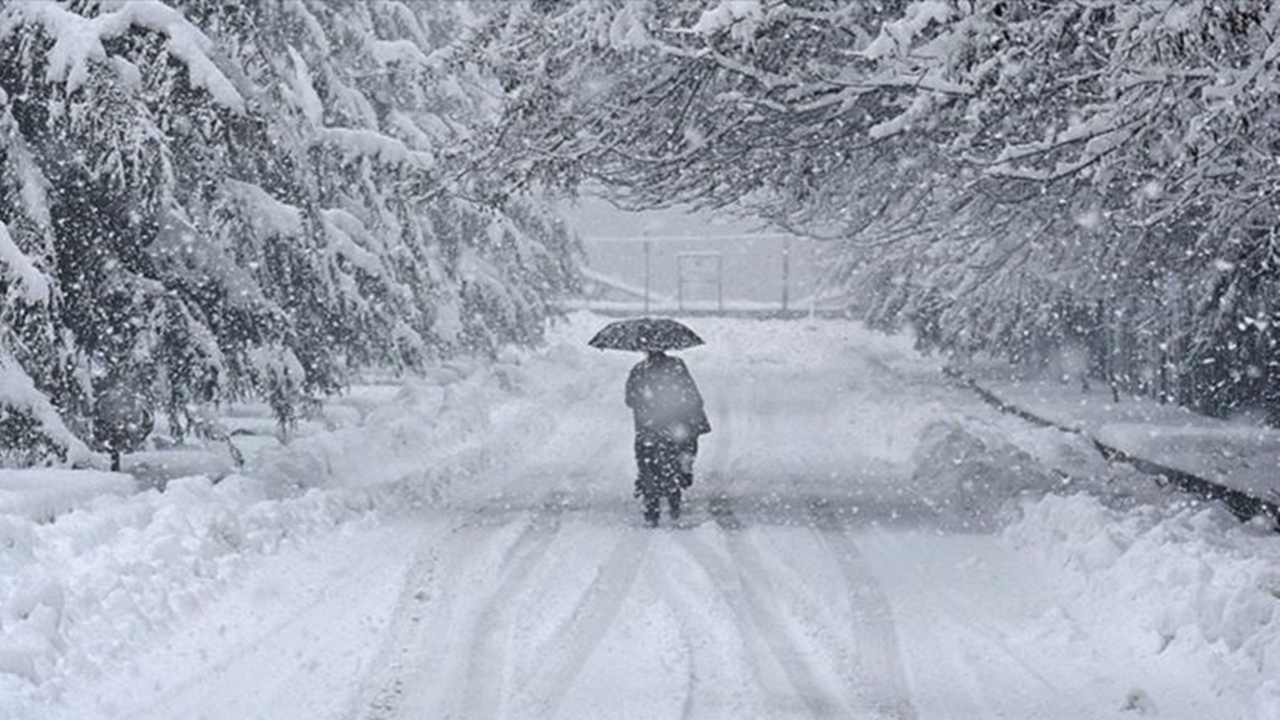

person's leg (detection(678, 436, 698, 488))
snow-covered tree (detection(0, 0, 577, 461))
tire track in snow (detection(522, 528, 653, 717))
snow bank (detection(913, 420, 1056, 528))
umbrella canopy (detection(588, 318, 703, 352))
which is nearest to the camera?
tire track in snow (detection(522, 528, 653, 717))

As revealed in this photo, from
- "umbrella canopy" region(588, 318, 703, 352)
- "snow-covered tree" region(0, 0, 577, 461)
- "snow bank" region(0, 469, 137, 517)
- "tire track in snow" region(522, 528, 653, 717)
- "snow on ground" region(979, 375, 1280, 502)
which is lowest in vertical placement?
"snow on ground" region(979, 375, 1280, 502)

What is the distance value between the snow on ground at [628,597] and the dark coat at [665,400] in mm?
851

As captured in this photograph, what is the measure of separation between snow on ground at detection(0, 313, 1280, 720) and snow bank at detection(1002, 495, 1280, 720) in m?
0.02

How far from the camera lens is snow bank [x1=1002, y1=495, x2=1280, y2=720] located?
310 inches

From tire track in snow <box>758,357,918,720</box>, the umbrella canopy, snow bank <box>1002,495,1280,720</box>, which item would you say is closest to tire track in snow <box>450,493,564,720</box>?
tire track in snow <box>758,357,918,720</box>

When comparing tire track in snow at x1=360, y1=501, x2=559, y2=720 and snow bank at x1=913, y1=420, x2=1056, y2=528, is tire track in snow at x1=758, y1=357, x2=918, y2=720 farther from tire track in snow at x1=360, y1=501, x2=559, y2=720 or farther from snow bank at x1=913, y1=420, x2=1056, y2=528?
tire track in snow at x1=360, y1=501, x2=559, y2=720

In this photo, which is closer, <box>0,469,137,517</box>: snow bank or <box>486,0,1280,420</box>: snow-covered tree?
<box>486,0,1280,420</box>: snow-covered tree

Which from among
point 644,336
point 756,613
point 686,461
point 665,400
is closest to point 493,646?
point 756,613

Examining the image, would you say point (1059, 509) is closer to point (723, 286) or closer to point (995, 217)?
point (995, 217)

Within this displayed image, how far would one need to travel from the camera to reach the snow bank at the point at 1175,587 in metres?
7.88

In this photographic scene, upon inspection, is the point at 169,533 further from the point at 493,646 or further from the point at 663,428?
the point at 663,428

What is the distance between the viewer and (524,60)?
12.2m

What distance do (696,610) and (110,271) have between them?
6793mm

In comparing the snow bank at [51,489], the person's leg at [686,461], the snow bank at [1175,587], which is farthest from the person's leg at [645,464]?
the snow bank at [51,489]
